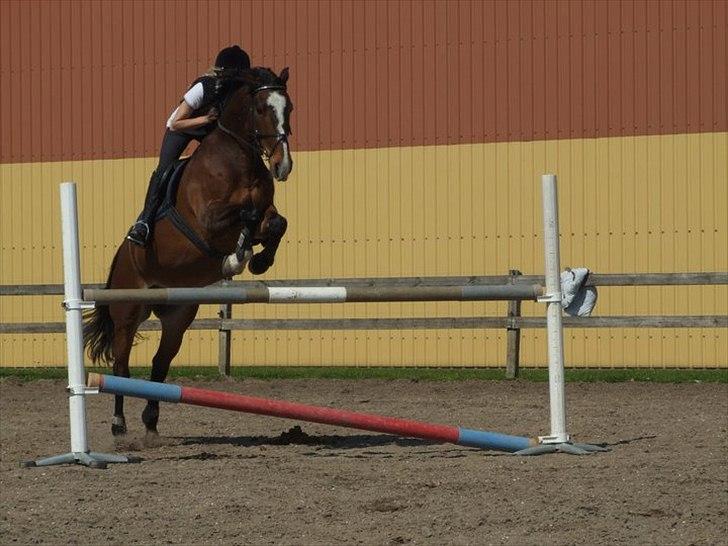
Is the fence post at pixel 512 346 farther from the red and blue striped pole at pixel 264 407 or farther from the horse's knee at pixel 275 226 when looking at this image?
the red and blue striped pole at pixel 264 407

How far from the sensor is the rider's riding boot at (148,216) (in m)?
9.54

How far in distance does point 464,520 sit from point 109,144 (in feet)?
40.5

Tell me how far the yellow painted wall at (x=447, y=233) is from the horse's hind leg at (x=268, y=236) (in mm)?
7037

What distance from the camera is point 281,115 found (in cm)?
887

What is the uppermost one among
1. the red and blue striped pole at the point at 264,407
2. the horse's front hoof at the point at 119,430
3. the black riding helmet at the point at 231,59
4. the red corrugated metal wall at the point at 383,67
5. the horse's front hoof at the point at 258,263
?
the red corrugated metal wall at the point at 383,67

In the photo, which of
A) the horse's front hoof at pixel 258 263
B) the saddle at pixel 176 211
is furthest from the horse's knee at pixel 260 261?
the saddle at pixel 176 211

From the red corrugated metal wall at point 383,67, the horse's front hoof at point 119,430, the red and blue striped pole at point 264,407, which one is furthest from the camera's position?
the red corrugated metal wall at point 383,67

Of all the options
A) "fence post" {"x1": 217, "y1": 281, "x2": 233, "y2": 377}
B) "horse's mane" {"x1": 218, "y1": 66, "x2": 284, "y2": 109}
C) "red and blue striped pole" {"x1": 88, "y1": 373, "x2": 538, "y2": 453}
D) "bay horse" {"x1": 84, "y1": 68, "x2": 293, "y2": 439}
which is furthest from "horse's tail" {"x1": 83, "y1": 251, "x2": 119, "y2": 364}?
"fence post" {"x1": 217, "y1": 281, "x2": 233, "y2": 377}

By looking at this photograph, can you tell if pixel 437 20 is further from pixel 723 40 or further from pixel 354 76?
pixel 723 40

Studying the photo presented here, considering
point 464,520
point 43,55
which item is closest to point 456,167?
point 43,55

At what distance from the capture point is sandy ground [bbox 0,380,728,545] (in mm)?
6133

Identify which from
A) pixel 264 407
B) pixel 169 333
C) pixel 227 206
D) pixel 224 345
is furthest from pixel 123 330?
pixel 224 345

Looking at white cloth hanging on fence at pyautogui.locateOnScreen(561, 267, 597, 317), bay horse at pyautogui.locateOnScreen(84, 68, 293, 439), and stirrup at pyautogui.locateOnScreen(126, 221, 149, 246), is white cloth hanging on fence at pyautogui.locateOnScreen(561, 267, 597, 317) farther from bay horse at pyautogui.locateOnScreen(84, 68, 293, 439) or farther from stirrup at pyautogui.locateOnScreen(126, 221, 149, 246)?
stirrup at pyautogui.locateOnScreen(126, 221, 149, 246)

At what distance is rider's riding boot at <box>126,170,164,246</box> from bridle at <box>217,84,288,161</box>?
24.6 inches
